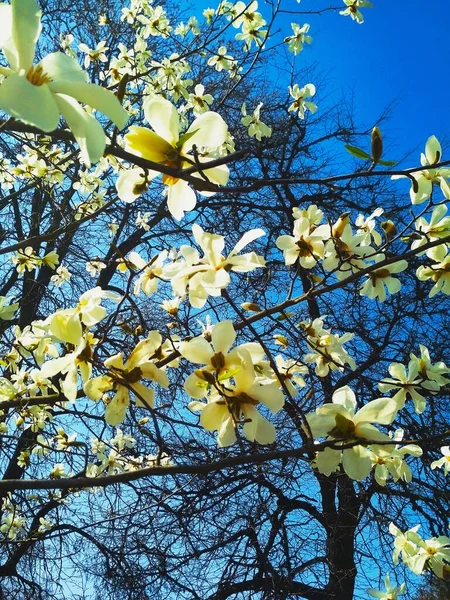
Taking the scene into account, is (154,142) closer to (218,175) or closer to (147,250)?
(218,175)

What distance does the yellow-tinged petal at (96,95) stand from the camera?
20.8 inches

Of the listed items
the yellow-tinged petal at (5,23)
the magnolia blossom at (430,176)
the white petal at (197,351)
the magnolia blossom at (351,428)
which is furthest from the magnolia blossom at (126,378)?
the magnolia blossom at (430,176)

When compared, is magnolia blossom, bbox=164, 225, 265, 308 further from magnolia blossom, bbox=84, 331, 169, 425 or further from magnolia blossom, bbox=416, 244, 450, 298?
magnolia blossom, bbox=416, 244, 450, 298

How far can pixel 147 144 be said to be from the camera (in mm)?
767

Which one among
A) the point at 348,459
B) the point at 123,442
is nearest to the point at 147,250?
the point at 123,442

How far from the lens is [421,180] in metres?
1.21

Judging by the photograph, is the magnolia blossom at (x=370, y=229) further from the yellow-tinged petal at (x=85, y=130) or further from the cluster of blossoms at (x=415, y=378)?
the yellow-tinged petal at (x=85, y=130)

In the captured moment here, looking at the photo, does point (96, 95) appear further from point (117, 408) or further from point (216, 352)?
point (117, 408)

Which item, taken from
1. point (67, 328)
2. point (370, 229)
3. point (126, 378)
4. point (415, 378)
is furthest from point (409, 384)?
point (67, 328)

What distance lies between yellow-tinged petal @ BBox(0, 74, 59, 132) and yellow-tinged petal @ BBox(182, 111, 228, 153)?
11.7 inches

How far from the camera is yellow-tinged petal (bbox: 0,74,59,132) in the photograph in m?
0.48

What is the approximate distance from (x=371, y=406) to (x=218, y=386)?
0.82 ft

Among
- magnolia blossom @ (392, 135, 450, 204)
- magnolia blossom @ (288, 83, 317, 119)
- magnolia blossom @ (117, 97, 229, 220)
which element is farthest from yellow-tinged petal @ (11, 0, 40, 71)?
magnolia blossom @ (288, 83, 317, 119)

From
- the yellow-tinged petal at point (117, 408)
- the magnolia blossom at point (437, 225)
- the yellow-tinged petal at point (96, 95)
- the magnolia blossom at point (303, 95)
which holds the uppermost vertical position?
the magnolia blossom at point (303, 95)
